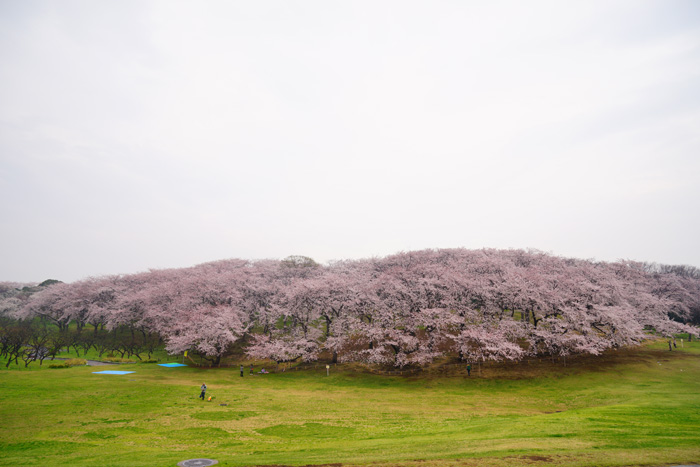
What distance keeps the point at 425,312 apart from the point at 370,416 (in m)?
20.6

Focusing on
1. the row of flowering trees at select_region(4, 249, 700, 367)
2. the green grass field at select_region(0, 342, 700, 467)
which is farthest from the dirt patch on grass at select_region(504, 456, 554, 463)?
the row of flowering trees at select_region(4, 249, 700, 367)

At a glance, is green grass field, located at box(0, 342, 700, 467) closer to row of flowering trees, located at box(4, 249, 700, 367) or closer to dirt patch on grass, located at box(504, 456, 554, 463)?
dirt patch on grass, located at box(504, 456, 554, 463)

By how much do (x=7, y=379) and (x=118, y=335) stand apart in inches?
1671

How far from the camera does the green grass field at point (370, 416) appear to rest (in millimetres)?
16156

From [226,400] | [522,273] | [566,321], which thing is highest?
[522,273]

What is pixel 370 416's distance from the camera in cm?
2772

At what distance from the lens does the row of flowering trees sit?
43875mm

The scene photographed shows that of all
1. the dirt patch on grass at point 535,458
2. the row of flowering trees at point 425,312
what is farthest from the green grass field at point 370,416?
the row of flowering trees at point 425,312

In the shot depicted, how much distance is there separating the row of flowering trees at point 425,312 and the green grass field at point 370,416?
152 inches

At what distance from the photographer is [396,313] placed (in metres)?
49.3

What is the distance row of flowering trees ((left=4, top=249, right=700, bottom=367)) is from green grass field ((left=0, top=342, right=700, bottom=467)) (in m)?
3.87

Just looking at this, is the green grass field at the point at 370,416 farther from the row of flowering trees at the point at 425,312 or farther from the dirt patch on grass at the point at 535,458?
the row of flowering trees at the point at 425,312

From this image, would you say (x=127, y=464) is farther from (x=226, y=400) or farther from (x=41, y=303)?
(x=41, y=303)

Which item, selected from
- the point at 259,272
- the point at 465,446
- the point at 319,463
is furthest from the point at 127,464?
the point at 259,272
